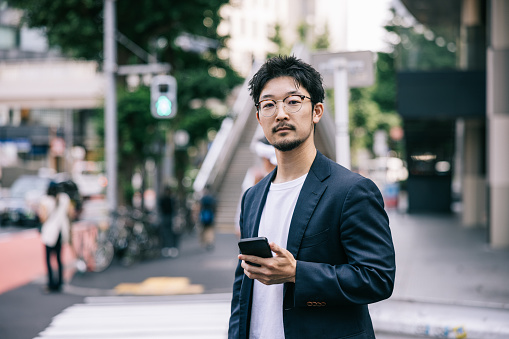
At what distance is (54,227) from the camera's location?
10.0m

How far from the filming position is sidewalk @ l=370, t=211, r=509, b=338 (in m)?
6.06

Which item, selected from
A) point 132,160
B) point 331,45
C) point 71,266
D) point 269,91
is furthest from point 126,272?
point 331,45

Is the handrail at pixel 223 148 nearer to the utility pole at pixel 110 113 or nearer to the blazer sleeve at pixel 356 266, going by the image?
the utility pole at pixel 110 113

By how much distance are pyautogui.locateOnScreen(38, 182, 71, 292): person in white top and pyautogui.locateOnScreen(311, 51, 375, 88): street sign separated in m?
5.97

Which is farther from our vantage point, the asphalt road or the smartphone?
the asphalt road

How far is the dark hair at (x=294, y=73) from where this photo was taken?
2311mm

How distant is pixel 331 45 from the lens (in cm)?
3700

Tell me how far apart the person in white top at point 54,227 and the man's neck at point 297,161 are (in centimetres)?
850

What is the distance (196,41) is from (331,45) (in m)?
20.1

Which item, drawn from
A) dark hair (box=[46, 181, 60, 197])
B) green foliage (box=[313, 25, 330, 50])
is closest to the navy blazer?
A: dark hair (box=[46, 181, 60, 197])

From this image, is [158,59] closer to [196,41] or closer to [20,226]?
[196,41]

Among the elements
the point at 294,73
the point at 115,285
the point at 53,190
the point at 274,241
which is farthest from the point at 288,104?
the point at 115,285

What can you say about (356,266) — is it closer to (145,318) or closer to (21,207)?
(145,318)

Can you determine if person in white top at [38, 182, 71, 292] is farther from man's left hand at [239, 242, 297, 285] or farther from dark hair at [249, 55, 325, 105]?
man's left hand at [239, 242, 297, 285]
